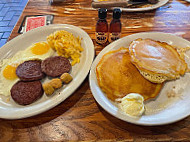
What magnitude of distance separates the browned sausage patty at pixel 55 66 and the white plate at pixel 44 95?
95 mm

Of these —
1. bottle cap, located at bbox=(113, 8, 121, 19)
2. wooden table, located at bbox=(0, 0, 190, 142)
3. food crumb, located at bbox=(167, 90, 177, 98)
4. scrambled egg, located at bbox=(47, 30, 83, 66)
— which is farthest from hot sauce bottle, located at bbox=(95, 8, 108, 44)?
food crumb, located at bbox=(167, 90, 177, 98)

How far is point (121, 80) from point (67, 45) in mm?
754

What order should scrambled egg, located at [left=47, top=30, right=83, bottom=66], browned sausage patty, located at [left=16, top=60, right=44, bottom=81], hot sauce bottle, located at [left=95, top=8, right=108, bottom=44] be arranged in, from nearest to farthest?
1. browned sausage patty, located at [left=16, top=60, right=44, bottom=81]
2. hot sauce bottle, located at [left=95, top=8, right=108, bottom=44]
3. scrambled egg, located at [left=47, top=30, right=83, bottom=66]

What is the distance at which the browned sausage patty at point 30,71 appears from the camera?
1410 millimetres

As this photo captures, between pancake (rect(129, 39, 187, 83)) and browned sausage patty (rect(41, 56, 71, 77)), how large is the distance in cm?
67

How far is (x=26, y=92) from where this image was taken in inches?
51.6

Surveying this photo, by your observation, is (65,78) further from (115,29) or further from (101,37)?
(115,29)

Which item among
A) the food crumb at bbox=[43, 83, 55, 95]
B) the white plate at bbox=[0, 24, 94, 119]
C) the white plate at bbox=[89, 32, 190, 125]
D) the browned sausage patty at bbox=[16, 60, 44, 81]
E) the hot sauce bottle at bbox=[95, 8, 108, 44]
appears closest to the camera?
the white plate at bbox=[89, 32, 190, 125]

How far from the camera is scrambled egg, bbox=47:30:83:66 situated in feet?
5.38

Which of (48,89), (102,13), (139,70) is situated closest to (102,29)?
(102,13)

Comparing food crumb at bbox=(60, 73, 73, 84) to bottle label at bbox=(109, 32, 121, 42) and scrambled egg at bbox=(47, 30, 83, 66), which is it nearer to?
scrambled egg at bbox=(47, 30, 83, 66)

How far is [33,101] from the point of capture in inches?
50.6

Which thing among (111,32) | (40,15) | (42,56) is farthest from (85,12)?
(42,56)

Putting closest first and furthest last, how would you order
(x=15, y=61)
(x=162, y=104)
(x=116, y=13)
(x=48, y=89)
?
(x=162, y=104), (x=48, y=89), (x=116, y=13), (x=15, y=61)
